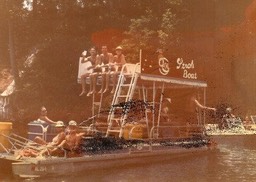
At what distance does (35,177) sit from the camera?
697 cm

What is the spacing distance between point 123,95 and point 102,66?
0.84 meters

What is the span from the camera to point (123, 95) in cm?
848

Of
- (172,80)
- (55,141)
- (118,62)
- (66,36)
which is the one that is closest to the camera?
(55,141)

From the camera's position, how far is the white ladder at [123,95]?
323 inches

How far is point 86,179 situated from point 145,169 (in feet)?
4.25

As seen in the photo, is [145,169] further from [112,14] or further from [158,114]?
[112,14]

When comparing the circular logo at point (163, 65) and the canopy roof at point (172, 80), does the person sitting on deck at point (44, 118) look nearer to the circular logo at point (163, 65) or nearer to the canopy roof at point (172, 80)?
the canopy roof at point (172, 80)

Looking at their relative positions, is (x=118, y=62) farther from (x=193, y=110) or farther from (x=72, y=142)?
(x=72, y=142)

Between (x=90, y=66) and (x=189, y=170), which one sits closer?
(x=189, y=170)

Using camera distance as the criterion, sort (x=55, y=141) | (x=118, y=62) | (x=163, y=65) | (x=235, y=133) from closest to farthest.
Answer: (x=55, y=141) < (x=235, y=133) < (x=163, y=65) < (x=118, y=62)

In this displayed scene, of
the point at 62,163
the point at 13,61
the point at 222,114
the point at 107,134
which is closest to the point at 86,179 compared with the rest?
the point at 62,163

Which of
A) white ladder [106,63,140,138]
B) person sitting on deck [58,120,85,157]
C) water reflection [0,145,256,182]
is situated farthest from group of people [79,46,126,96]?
water reflection [0,145,256,182]

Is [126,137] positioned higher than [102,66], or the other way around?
[102,66]

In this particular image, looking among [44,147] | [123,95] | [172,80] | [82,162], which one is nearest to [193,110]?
[172,80]
